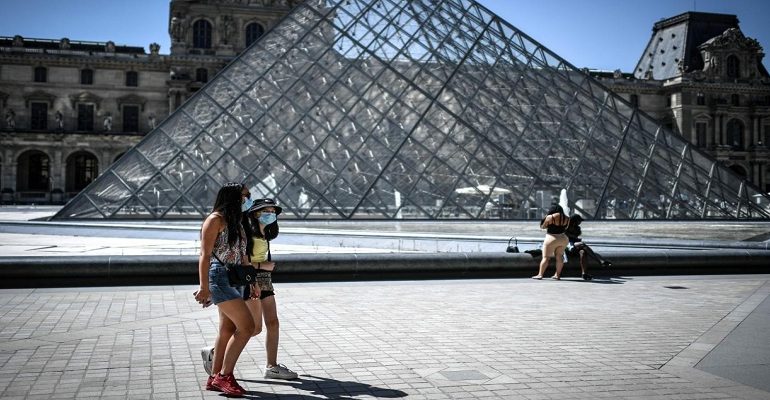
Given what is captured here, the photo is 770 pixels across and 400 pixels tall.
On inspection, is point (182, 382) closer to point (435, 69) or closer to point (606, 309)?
point (606, 309)

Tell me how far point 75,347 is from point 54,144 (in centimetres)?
5307

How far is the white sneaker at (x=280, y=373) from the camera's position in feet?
15.8

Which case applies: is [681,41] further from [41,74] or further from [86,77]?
[41,74]

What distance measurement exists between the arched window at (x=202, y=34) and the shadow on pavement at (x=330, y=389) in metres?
54.4

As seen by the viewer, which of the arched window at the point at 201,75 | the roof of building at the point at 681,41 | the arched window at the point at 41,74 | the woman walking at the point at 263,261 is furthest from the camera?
the roof of building at the point at 681,41

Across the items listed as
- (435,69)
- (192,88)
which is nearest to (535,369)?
(435,69)

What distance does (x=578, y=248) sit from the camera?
36.1 ft

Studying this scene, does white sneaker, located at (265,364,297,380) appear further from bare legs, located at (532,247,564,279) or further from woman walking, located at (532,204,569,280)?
bare legs, located at (532,247,564,279)

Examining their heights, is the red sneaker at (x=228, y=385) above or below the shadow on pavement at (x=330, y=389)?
above

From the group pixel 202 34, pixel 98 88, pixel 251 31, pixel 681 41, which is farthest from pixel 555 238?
pixel 681 41

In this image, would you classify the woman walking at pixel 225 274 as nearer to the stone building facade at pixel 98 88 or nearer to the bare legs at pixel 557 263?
the bare legs at pixel 557 263

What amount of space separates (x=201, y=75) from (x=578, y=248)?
161 feet

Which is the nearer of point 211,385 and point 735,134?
point 211,385

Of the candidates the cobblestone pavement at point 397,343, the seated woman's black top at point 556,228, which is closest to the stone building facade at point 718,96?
the seated woman's black top at point 556,228
